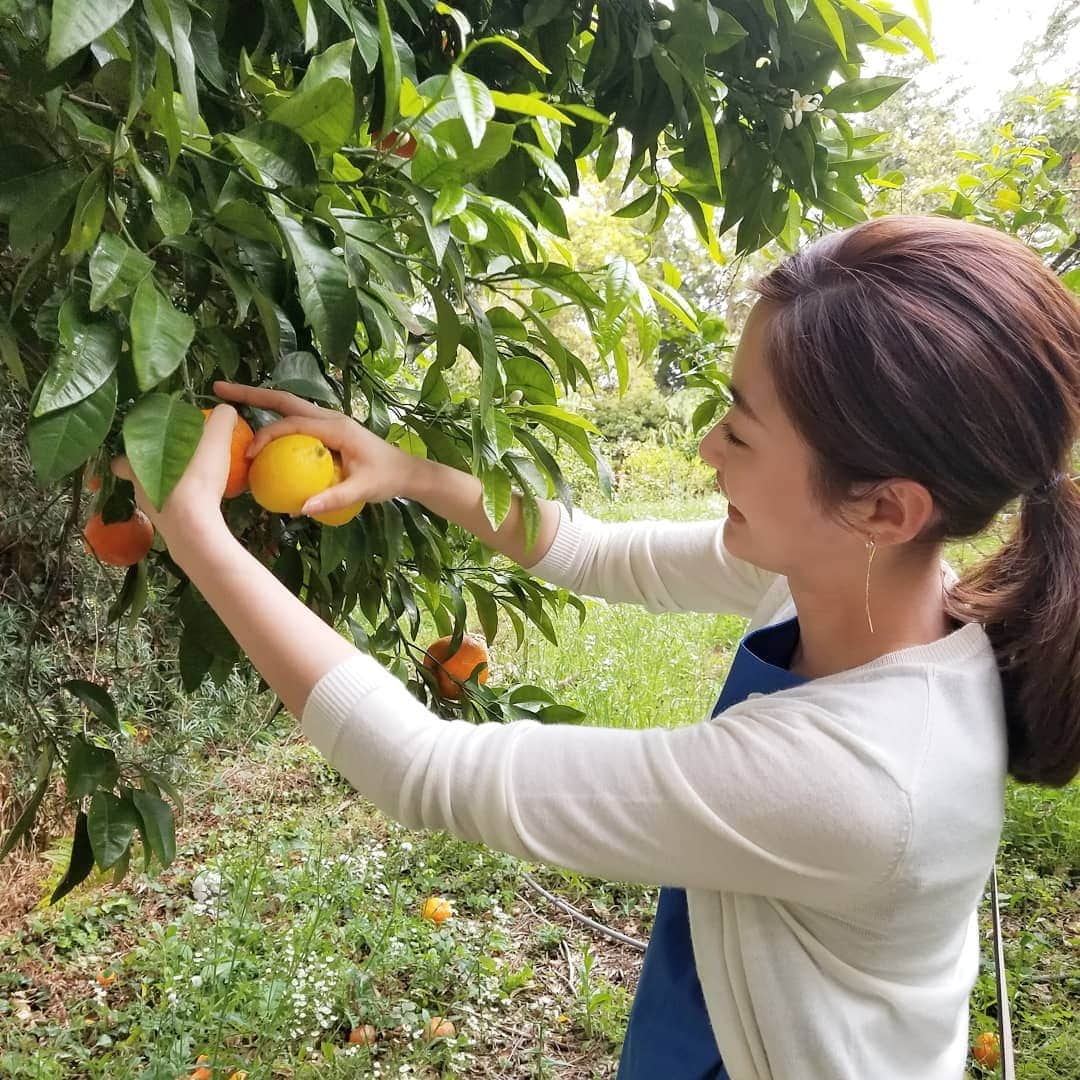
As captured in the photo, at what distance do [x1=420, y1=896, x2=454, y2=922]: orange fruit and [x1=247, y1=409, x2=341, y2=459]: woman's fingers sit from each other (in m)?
1.40

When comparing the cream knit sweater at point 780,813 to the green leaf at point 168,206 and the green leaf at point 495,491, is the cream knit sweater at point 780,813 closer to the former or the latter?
the green leaf at point 495,491

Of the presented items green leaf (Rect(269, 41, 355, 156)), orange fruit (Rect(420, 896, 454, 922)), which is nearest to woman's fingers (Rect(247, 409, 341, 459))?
green leaf (Rect(269, 41, 355, 156))

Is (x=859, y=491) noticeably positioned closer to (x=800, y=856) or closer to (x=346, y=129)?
(x=800, y=856)

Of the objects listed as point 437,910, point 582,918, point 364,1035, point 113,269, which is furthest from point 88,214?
point 582,918

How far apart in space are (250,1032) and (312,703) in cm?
120

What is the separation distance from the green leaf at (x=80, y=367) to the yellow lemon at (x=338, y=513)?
27 centimetres

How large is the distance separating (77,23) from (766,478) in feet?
2.01

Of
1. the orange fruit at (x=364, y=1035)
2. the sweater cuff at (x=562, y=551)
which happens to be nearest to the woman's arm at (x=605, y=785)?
the sweater cuff at (x=562, y=551)

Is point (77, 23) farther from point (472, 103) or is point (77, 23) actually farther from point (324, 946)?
point (324, 946)

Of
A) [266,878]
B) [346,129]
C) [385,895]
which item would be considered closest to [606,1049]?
[385,895]

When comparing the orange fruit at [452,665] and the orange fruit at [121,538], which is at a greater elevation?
the orange fruit at [121,538]

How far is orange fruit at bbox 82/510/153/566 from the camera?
0.82m

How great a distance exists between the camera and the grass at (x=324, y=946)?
163 centimetres

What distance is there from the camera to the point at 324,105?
591 mm
